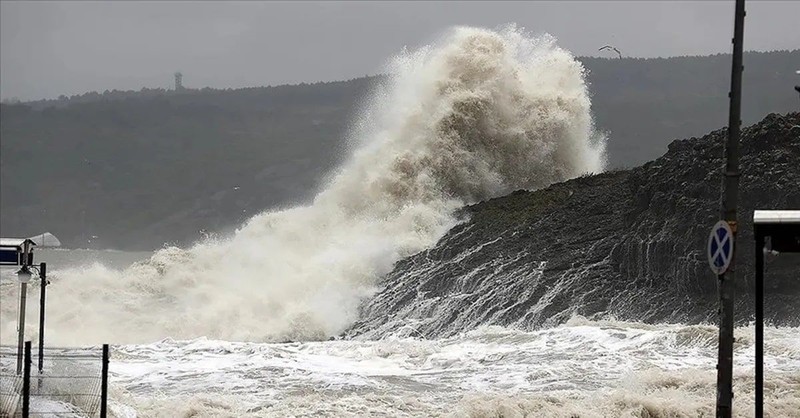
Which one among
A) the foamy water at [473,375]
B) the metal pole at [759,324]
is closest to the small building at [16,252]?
the foamy water at [473,375]

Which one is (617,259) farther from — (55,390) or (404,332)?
(55,390)

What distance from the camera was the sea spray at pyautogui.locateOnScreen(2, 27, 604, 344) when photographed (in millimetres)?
30891

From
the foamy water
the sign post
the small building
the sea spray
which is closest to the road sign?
the sign post

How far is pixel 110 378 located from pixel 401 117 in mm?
24475

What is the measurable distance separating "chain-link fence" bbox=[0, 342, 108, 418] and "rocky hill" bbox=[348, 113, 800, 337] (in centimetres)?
1131

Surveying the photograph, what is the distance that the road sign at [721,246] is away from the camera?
36.3 ft

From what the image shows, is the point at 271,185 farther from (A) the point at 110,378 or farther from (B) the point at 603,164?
(A) the point at 110,378

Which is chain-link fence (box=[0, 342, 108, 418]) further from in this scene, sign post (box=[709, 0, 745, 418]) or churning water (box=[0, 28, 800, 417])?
sign post (box=[709, 0, 745, 418])

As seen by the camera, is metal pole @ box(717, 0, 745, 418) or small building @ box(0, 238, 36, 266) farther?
small building @ box(0, 238, 36, 266)

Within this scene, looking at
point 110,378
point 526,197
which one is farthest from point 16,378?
point 526,197

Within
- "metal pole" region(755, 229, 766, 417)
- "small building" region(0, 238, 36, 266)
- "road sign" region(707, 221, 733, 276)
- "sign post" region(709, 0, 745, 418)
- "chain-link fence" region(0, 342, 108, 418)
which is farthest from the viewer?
"small building" region(0, 238, 36, 266)

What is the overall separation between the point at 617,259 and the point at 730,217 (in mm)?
15281

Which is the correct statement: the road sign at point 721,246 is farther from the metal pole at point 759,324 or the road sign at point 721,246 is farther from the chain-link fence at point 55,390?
the chain-link fence at point 55,390

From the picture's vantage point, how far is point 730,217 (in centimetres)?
1146
